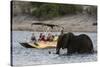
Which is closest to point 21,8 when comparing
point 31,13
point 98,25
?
point 31,13

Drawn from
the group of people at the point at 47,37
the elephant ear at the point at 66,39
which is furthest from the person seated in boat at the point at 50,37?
the elephant ear at the point at 66,39

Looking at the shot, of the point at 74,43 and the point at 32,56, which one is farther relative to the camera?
the point at 74,43

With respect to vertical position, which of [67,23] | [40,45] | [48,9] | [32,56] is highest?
[48,9]

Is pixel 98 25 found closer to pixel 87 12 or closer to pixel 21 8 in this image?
pixel 87 12

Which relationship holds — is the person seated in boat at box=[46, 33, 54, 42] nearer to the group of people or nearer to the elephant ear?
the group of people

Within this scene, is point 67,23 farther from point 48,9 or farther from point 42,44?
point 42,44

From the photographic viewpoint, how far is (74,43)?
8.16 ft

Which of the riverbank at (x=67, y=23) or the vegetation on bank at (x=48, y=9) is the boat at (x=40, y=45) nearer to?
the riverbank at (x=67, y=23)

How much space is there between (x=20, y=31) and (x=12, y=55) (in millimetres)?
267

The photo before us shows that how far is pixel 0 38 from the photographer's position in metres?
2.18

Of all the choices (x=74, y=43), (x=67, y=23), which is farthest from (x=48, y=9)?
(x=74, y=43)

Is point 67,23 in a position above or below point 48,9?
below

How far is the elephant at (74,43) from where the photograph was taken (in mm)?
2436

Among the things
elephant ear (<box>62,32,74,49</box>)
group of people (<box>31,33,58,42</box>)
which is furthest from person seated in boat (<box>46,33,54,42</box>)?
elephant ear (<box>62,32,74,49</box>)
